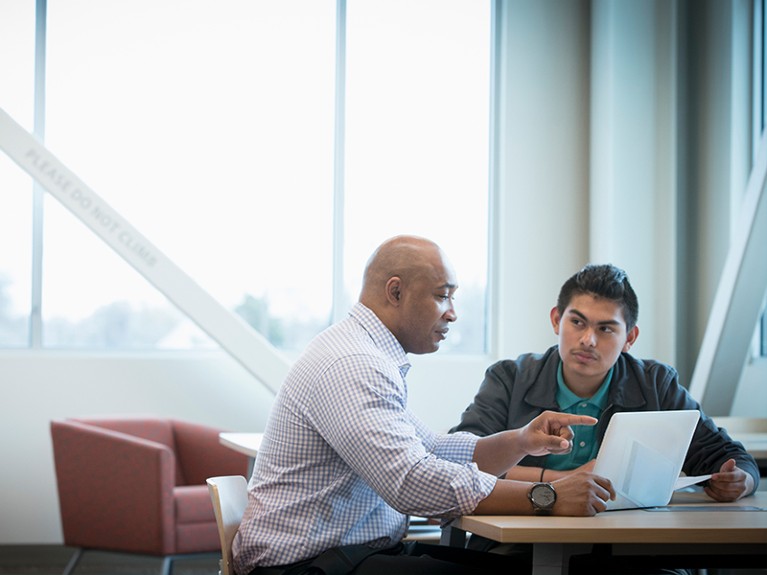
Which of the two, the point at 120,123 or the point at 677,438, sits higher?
the point at 120,123

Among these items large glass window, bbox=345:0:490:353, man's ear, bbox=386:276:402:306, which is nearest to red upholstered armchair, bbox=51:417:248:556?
large glass window, bbox=345:0:490:353

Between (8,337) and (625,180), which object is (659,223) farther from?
(8,337)

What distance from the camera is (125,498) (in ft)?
14.1

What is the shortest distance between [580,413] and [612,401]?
9 cm

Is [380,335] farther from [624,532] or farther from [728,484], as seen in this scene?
[728,484]

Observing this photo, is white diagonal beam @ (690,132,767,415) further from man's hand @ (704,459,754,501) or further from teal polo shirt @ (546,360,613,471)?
man's hand @ (704,459,754,501)

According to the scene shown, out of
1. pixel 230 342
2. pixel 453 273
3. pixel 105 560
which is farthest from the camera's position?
pixel 105 560

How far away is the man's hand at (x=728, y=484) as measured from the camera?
2434mm

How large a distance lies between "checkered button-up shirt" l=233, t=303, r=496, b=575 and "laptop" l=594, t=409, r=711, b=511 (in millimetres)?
280

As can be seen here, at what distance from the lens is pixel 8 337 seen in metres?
5.57

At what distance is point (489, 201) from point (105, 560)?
3136 millimetres

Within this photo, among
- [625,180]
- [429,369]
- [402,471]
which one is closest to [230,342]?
[429,369]

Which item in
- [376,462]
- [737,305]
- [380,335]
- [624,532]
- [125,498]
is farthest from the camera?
[737,305]

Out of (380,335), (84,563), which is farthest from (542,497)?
(84,563)
